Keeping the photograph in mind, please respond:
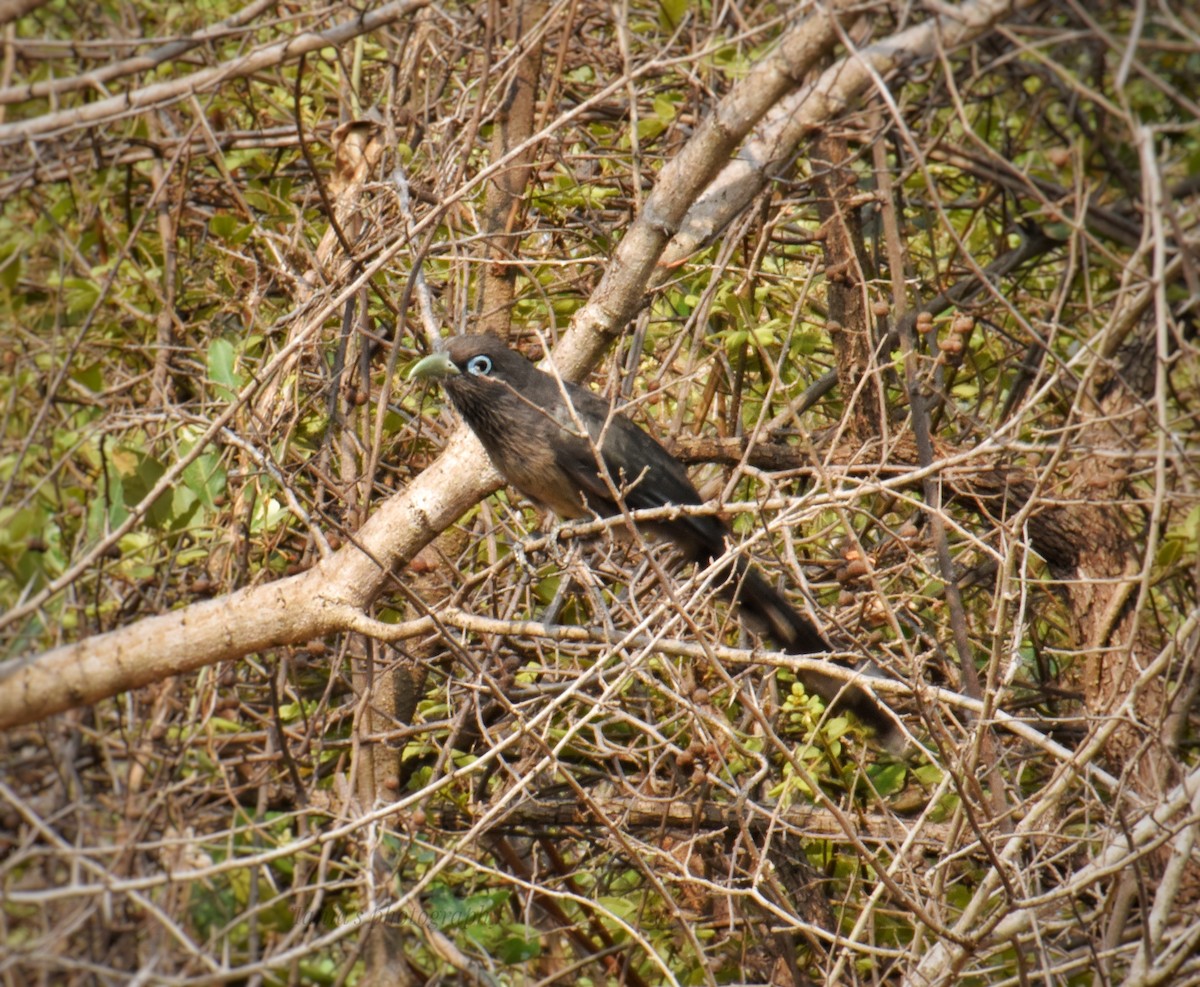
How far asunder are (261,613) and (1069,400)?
2991 millimetres

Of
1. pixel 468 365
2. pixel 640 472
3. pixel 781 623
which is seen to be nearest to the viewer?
pixel 781 623

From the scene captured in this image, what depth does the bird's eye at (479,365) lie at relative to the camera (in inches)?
200

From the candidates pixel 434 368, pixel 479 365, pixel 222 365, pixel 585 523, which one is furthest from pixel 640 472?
pixel 222 365

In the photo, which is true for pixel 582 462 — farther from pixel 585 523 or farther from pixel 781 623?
pixel 781 623

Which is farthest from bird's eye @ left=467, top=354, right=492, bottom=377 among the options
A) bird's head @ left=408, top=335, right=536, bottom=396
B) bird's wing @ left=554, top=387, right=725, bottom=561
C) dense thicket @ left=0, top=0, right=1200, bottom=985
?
bird's wing @ left=554, top=387, right=725, bottom=561

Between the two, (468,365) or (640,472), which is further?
(640,472)

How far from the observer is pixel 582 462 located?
5316 mm

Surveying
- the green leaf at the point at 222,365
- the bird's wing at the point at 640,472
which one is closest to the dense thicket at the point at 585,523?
the green leaf at the point at 222,365

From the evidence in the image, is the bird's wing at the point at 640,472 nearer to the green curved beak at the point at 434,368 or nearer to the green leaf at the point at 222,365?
the green curved beak at the point at 434,368

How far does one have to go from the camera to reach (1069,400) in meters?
4.69

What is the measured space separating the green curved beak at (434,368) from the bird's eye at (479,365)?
8cm

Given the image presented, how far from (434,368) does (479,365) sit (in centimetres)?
23

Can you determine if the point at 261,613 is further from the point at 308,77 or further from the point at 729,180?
the point at 308,77

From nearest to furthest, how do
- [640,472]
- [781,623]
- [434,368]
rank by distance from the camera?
[781,623], [434,368], [640,472]
